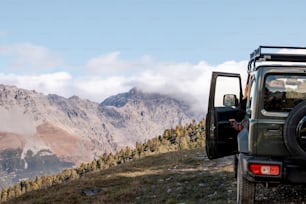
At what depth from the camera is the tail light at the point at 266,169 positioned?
8602 millimetres

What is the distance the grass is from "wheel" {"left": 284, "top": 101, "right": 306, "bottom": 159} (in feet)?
17.4

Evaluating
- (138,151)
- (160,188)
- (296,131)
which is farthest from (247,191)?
(138,151)

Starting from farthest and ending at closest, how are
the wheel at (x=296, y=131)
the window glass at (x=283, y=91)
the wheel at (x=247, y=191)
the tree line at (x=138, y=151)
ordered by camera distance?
the tree line at (x=138, y=151) → the wheel at (x=247, y=191) → the window glass at (x=283, y=91) → the wheel at (x=296, y=131)

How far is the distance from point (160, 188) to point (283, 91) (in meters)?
9.84

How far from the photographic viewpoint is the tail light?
860 centimetres

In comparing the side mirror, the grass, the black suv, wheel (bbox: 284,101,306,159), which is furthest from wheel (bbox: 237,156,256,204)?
the grass

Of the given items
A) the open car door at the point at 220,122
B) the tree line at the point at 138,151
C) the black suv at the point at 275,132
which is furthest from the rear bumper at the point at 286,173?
the tree line at the point at 138,151

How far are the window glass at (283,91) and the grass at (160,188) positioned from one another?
5125mm

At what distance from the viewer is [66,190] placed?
20422mm

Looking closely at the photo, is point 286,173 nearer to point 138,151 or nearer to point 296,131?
point 296,131

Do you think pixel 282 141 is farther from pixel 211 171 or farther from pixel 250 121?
pixel 211 171

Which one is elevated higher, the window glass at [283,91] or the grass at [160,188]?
the window glass at [283,91]

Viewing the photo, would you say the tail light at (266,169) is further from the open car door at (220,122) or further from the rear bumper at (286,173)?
the open car door at (220,122)

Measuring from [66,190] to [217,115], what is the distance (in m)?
10.9
